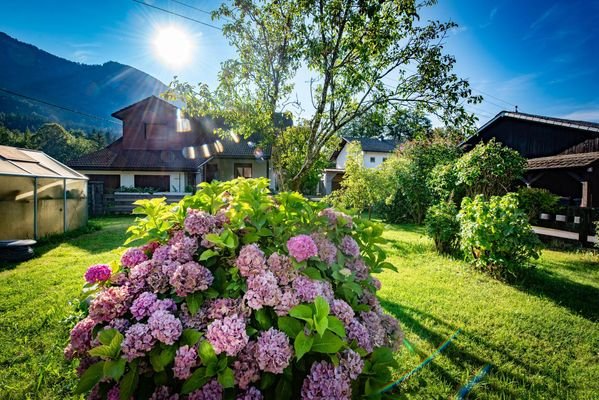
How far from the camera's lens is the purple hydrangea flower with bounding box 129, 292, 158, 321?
4.07 feet

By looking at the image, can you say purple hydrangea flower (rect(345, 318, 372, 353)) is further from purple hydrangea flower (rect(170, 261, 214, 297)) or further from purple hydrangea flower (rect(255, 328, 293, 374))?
purple hydrangea flower (rect(170, 261, 214, 297))

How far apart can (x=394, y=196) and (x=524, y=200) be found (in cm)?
583

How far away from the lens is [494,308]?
416 cm

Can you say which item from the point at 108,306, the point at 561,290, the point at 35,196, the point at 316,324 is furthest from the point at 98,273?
the point at 35,196

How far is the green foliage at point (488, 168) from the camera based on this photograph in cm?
869

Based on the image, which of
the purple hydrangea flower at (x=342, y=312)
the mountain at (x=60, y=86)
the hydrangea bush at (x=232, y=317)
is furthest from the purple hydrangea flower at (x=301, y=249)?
the mountain at (x=60, y=86)

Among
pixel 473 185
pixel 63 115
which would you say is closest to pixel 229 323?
pixel 473 185

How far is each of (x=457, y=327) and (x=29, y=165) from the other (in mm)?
11469

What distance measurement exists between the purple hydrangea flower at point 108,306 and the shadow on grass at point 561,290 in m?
5.81

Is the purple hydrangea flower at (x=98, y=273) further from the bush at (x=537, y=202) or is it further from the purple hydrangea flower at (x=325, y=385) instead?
the bush at (x=537, y=202)

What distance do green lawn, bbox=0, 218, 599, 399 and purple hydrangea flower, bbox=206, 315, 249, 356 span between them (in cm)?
89

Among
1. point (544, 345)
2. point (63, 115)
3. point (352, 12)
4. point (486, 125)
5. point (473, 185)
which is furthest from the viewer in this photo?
point (63, 115)

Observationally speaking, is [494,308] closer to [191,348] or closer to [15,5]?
[191,348]

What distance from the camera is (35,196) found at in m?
7.59
